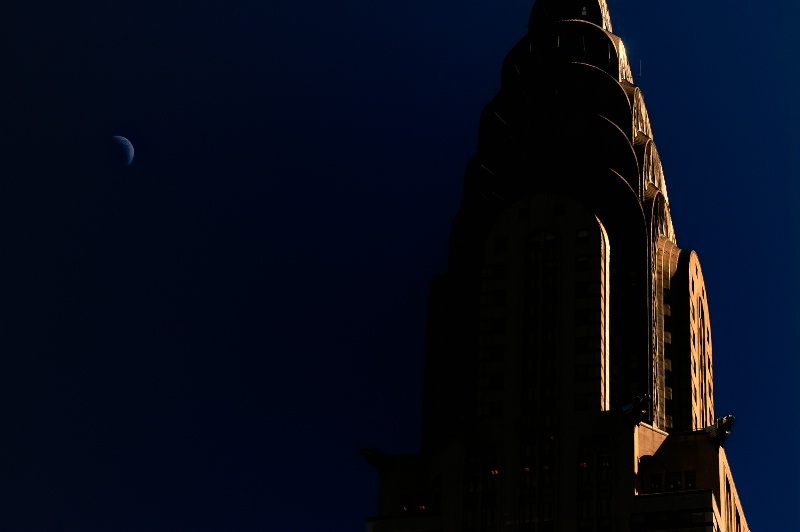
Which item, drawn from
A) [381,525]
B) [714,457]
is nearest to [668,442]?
[714,457]

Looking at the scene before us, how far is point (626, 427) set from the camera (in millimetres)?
195125

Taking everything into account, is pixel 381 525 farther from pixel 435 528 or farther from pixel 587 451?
pixel 587 451

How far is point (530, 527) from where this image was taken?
192750 millimetres

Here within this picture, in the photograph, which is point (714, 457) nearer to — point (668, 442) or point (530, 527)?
point (668, 442)

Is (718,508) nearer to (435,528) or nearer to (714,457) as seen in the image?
(714,457)

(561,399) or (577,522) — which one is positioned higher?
(561,399)

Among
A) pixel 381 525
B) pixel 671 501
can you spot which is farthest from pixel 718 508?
pixel 381 525

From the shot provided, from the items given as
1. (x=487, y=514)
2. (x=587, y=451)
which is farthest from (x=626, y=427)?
(x=487, y=514)

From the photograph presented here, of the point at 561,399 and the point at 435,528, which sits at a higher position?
the point at 561,399

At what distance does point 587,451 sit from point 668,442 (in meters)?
8.92

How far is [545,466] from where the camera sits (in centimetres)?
19600

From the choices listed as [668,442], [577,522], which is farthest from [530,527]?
[668,442]

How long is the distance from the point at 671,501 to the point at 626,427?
376 inches

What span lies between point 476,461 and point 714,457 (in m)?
24.4
